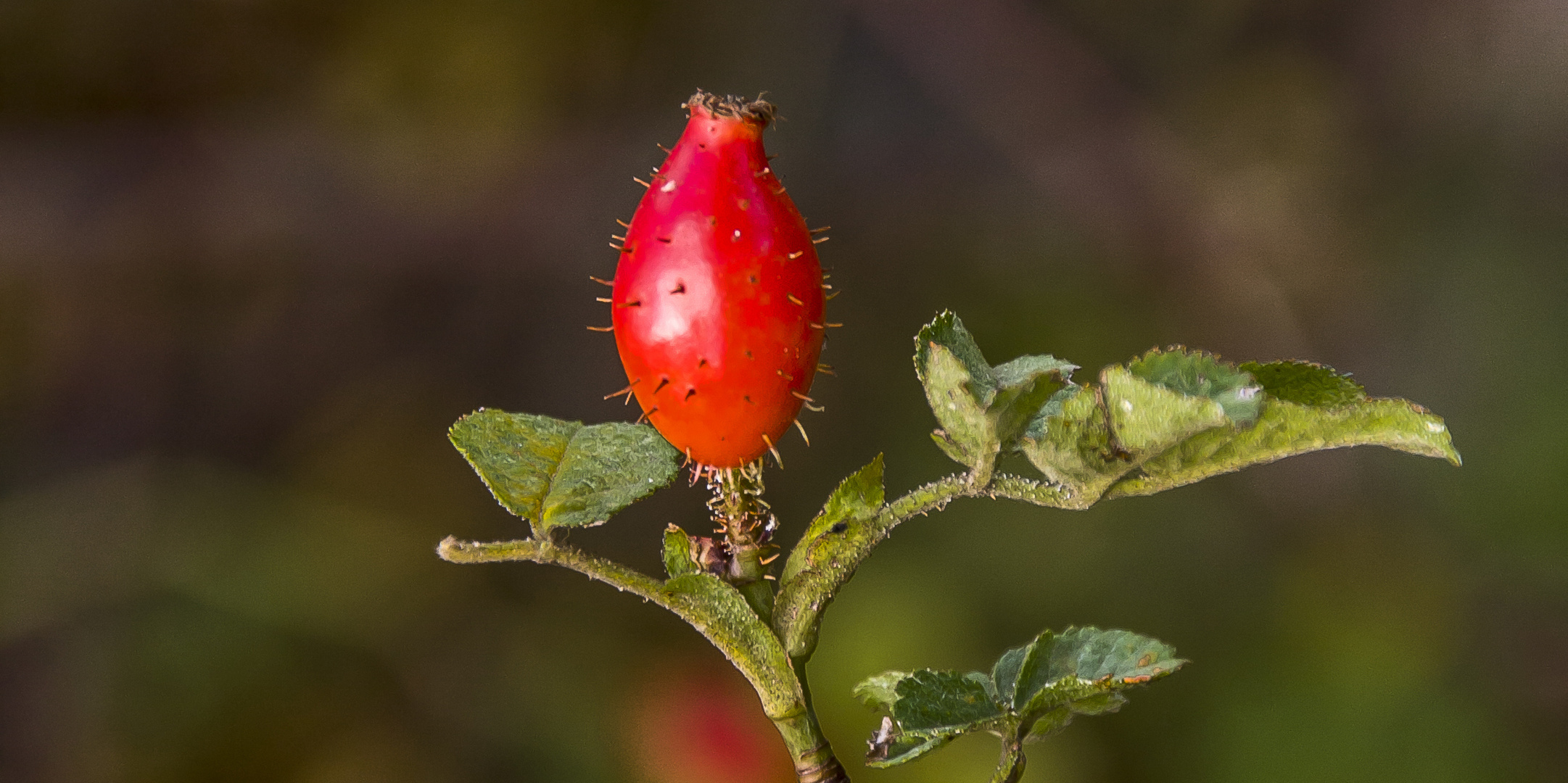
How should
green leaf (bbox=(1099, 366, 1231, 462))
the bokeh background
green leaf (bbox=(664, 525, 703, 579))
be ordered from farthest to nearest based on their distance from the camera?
the bokeh background, green leaf (bbox=(664, 525, 703, 579)), green leaf (bbox=(1099, 366, 1231, 462))

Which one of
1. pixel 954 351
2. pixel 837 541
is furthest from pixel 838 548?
pixel 954 351

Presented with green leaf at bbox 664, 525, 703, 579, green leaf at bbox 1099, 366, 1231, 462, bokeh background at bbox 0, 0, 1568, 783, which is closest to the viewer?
green leaf at bbox 1099, 366, 1231, 462

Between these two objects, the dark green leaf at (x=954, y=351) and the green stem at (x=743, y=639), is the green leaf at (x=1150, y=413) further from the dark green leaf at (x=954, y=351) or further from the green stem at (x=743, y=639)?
the green stem at (x=743, y=639)

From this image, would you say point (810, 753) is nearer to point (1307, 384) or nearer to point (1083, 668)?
point (1083, 668)

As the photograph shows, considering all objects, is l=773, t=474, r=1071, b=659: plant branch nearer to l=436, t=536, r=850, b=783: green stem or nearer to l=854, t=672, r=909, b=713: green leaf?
l=436, t=536, r=850, b=783: green stem

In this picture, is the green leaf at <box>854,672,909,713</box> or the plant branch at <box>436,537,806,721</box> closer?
the plant branch at <box>436,537,806,721</box>

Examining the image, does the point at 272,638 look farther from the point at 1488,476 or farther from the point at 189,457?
the point at 1488,476

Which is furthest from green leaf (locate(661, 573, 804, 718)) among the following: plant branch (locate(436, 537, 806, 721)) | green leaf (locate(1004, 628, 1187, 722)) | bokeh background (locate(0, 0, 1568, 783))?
bokeh background (locate(0, 0, 1568, 783))
